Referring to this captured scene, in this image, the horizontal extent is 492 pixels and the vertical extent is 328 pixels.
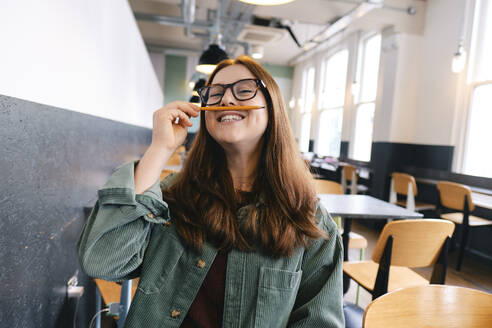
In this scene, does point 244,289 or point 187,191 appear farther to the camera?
point 187,191

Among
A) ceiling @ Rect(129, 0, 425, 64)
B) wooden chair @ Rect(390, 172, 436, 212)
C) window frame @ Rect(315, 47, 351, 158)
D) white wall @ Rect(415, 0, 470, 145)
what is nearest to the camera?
wooden chair @ Rect(390, 172, 436, 212)

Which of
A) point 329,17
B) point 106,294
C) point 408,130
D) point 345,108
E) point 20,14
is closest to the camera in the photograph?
point 20,14

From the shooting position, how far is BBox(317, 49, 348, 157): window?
7.99 metres

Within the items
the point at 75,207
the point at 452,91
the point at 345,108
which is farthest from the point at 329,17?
the point at 75,207

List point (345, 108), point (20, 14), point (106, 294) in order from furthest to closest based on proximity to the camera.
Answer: point (345, 108) → point (106, 294) → point (20, 14)

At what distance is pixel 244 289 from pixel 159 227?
32 centimetres

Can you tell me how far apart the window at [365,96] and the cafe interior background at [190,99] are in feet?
0.11

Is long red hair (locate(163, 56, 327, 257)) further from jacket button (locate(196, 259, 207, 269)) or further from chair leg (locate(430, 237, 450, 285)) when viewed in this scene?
chair leg (locate(430, 237, 450, 285))

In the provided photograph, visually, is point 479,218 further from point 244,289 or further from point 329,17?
point 244,289

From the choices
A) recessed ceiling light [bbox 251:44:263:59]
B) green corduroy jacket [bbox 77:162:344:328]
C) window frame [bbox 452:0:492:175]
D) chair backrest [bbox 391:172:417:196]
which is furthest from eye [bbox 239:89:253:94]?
recessed ceiling light [bbox 251:44:263:59]

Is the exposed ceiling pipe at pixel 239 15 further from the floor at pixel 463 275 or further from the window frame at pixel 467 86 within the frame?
the floor at pixel 463 275

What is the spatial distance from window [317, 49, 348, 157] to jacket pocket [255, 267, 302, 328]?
7.40 meters

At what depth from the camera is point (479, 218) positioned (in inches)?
148

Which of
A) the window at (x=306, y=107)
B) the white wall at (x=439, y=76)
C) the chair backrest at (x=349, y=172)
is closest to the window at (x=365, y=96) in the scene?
the chair backrest at (x=349, y=172)
